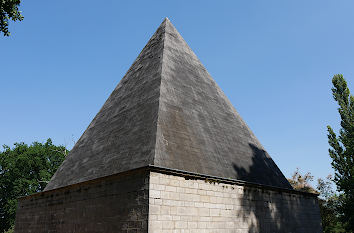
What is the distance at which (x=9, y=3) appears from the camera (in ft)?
27.3

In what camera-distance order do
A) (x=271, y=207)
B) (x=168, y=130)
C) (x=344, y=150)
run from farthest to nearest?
(x=344, y=150)
(x=271, y=207)
(x=168, y=130)

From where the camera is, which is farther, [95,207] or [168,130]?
[168,130]

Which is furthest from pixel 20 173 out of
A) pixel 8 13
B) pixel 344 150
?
Result: pixel 344 150

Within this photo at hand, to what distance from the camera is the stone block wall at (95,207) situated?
6.88 meters

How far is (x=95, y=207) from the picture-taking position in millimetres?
8172

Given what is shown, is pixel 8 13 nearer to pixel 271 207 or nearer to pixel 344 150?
pixel 271 207

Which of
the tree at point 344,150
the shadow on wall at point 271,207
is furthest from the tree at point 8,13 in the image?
the tree at point 344,150

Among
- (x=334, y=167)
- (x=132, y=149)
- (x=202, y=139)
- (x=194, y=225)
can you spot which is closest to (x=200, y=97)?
(x=202, y=139)

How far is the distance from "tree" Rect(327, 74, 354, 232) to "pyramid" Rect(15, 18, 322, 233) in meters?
9.18

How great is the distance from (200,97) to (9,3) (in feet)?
25.6

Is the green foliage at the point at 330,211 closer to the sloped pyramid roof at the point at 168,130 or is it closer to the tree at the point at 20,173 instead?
the sloped pyramid roof at the point at 168,130

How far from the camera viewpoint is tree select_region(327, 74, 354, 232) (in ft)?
60.8

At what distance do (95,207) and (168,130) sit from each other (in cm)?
337

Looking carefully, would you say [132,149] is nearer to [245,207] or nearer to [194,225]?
[194,225]
